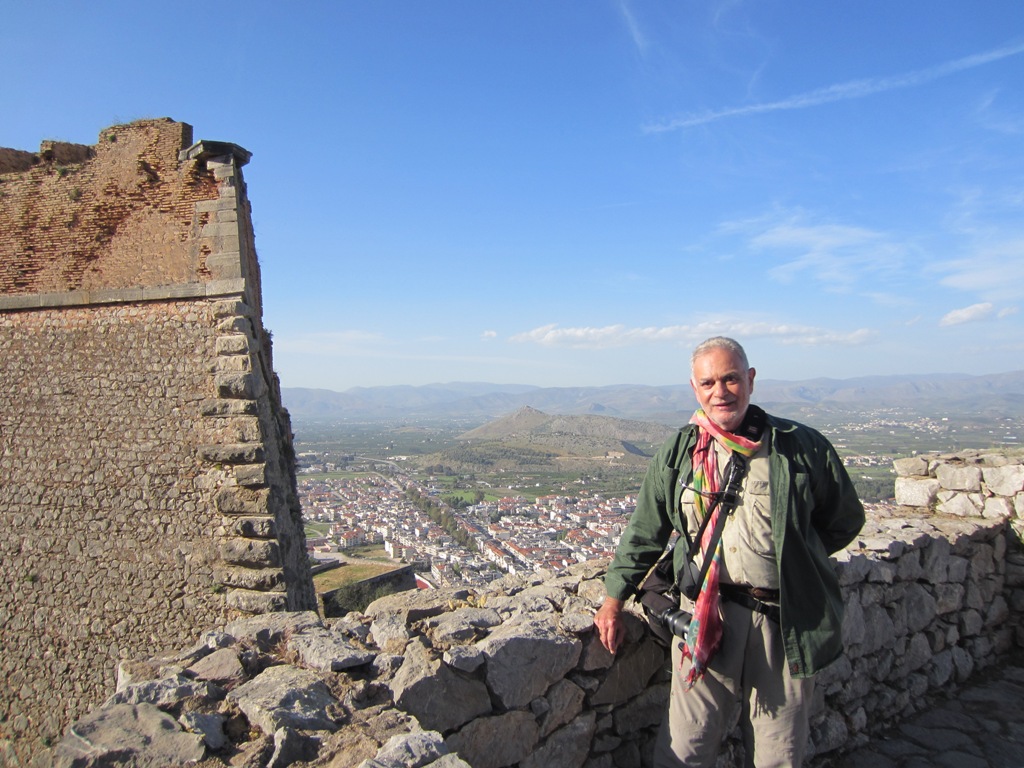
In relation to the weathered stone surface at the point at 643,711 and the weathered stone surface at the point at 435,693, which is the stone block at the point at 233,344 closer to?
the weathered stone surface at the point at 435,693

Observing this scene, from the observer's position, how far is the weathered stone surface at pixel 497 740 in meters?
2.84

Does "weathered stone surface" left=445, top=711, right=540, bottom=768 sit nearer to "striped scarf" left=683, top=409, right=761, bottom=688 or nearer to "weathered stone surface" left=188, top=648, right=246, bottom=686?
"striped scarf" left=683, top=409, right=761, bottom=688

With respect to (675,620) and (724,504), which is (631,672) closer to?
(675,620)

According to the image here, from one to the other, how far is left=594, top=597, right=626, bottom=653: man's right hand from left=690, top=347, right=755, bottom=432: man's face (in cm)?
110

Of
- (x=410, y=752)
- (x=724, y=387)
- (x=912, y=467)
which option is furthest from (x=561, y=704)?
(x=912, y=467)

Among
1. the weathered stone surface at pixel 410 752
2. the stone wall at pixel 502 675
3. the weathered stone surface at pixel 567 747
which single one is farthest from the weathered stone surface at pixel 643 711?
the weathered stone surface at pixel 410 752

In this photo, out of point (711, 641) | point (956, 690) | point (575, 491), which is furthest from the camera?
point (575, 491)

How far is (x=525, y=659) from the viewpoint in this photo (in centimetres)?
305

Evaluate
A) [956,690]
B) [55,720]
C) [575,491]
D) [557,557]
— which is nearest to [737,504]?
[956,690]

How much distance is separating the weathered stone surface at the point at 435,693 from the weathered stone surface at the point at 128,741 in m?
0.82

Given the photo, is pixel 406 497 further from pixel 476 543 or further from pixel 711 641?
pixel 711 641

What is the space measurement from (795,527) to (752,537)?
0.19m

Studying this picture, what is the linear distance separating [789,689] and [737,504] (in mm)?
864

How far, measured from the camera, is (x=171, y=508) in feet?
19.9
